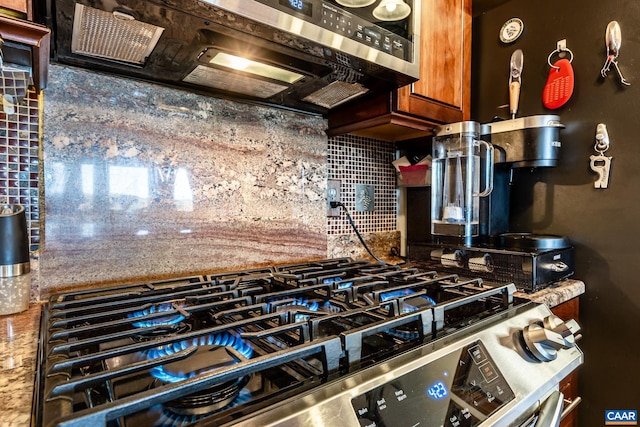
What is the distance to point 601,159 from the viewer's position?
1.22 m

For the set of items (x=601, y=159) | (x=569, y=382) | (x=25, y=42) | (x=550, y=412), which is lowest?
(x=569, y=382)

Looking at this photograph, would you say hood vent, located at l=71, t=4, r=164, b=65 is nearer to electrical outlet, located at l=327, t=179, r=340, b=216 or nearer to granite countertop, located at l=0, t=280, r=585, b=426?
granite countertop, located at l=0, t=280, r=585, b=426

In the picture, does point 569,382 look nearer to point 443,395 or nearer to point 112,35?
point 443,395

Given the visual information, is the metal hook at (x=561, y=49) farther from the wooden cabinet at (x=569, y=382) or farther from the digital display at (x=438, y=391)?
the digital display at (x=438, y=391)

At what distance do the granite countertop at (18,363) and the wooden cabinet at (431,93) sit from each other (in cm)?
98

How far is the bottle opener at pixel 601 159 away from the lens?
1.21 metres

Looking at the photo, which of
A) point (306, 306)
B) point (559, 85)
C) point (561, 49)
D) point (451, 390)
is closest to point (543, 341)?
point (451, 390)

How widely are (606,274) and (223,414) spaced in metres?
1.36

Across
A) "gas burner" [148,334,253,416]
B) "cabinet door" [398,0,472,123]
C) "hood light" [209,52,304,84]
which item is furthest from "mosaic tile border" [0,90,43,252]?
"cabinet door" [398,0,472,123]

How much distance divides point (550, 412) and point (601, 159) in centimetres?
96

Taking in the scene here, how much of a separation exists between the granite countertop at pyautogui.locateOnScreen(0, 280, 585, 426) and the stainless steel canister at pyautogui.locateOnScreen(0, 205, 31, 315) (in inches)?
1.3

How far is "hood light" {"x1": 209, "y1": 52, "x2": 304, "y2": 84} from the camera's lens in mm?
834

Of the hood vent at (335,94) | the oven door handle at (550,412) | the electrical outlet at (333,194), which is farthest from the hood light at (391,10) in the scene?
the oven door handle at (550,412)

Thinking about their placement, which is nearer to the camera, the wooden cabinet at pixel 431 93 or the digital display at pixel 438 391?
the digital display at pixel 438 391
